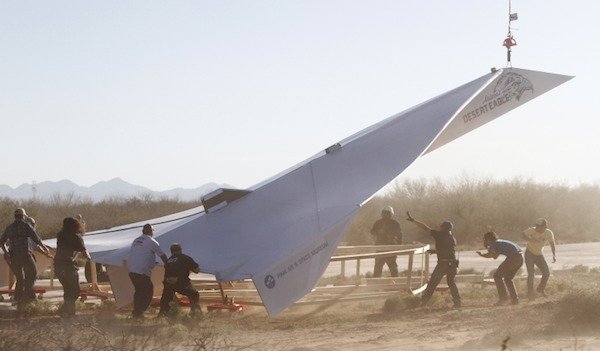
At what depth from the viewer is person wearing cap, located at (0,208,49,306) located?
17.0 m

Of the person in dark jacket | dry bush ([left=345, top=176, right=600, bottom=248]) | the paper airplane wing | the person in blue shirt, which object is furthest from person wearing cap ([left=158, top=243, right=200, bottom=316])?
dry bush ([left=345, top=176, right=600, bottom=248])

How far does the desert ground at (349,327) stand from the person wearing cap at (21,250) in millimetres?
805

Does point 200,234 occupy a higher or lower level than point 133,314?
higher

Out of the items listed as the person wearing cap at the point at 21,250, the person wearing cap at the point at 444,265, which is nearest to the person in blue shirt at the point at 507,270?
the person wearing cap at the point at 444,265

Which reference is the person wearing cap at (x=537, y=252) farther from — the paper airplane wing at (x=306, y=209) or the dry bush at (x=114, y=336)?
the dry bush at (x=114, y=336)

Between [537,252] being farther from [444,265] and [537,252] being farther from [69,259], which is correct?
[69,259]

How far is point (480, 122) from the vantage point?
70.1ft

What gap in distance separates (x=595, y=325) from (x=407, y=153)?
17.6 ft

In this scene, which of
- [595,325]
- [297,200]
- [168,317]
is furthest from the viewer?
[297,200]

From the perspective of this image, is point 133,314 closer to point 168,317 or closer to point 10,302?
point 168,317

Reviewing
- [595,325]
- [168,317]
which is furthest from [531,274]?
[168,317]

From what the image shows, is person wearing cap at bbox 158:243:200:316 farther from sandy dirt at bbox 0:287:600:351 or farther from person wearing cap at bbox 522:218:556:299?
person wearing cap at bbox 522:218:556:299

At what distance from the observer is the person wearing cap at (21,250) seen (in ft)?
55.9

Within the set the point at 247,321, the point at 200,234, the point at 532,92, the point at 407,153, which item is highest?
the point at 532,92
